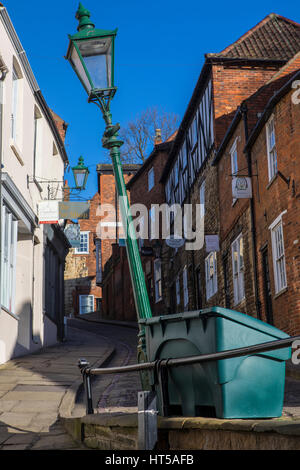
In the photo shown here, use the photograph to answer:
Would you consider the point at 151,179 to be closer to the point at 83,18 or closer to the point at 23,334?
the point at 23,334

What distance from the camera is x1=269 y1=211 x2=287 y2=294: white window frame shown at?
14.5 m

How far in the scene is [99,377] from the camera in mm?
12219

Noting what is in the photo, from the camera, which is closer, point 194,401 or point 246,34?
point 194,401

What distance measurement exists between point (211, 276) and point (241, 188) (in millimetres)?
6257

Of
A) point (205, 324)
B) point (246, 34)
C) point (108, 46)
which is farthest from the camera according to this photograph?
point (246, 34)

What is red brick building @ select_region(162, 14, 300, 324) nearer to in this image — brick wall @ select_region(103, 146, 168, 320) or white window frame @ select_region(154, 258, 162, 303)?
white window frame @ select_region(154, 258, 162, 303)

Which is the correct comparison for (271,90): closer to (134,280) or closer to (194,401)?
(134,280)

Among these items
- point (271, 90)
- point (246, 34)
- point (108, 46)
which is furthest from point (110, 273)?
point (108, 46)

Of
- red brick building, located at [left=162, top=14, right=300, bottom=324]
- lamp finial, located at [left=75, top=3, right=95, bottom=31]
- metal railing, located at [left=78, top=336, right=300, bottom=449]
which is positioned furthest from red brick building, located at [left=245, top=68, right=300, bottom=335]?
metal railing, located at [left=78, top=336, right=300, bottom=449]

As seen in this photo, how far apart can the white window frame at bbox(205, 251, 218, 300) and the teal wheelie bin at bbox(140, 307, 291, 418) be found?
16194 mm

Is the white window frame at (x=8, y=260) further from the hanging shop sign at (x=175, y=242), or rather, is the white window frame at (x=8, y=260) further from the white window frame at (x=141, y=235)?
the white window frame at (x=141, y=235)

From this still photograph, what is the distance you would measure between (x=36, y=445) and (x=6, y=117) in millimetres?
8766

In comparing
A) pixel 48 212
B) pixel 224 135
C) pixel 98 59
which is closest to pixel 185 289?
pixel 224 135
